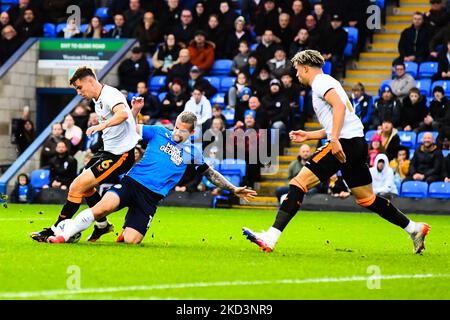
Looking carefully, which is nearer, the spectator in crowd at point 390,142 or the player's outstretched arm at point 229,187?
the player's outstretched arm at point 229,187

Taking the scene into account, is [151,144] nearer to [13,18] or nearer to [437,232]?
[437,232]

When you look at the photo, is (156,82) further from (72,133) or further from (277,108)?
(277,108)

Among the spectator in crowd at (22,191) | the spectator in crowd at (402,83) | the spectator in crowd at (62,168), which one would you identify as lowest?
the spectator in crowd at (22,191)

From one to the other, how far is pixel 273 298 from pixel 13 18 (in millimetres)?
24082

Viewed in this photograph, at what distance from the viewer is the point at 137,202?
13.1 meters

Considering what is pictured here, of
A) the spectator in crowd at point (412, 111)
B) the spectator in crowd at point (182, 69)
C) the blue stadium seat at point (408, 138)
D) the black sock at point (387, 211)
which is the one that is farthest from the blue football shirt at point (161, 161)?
the spectator in crowd at point (182, 69)

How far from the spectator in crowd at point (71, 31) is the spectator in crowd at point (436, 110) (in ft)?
34.8

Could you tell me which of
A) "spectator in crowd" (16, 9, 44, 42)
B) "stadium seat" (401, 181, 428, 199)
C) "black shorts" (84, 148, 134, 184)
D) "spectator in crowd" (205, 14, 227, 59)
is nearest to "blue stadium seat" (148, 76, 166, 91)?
"spectator in crowd" (205, 14, 227, 59)

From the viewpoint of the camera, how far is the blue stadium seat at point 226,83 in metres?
27.6

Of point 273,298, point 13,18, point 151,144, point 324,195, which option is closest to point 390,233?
point 151,144

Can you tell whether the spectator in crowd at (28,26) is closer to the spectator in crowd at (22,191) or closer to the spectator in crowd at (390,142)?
the spectator in crowd at (22,191)

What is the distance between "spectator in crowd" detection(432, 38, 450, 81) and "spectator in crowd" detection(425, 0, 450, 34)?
1.08m

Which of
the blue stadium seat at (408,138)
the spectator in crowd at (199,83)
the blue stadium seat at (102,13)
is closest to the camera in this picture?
the blue stadium seat at (408,138)

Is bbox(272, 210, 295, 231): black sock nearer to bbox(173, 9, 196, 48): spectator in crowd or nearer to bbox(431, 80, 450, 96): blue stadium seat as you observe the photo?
bbox(431, 80, 450, 96): blue stadium seat
